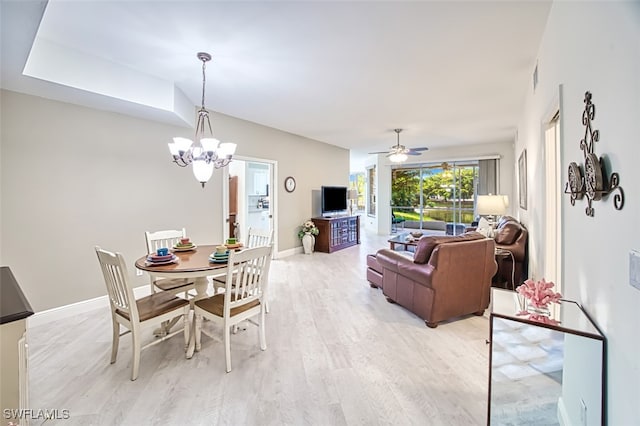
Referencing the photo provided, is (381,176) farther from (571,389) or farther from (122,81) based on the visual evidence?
(571,389)

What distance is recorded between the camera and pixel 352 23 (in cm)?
236

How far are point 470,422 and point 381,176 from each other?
849 centimetres

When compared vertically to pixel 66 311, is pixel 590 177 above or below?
above

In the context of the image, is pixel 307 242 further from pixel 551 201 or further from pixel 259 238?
pixel 551 201

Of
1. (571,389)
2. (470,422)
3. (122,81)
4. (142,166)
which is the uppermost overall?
(122,81)

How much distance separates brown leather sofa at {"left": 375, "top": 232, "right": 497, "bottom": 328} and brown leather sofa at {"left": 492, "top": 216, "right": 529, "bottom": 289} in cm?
96

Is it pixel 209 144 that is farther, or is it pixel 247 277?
pixel 209 144

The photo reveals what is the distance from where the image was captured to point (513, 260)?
403cm

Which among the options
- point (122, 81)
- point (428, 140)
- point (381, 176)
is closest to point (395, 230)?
point (381, 176)

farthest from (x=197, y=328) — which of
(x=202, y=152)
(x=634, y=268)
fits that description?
(x=634, y=268)

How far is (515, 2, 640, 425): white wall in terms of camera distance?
1010 mm

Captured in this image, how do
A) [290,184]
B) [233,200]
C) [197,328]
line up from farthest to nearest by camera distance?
[233,200], [290,184], [197,328]

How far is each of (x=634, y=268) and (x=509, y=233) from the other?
375cm

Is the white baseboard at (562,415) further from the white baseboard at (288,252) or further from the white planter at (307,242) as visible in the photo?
the white planter at (307,242)
